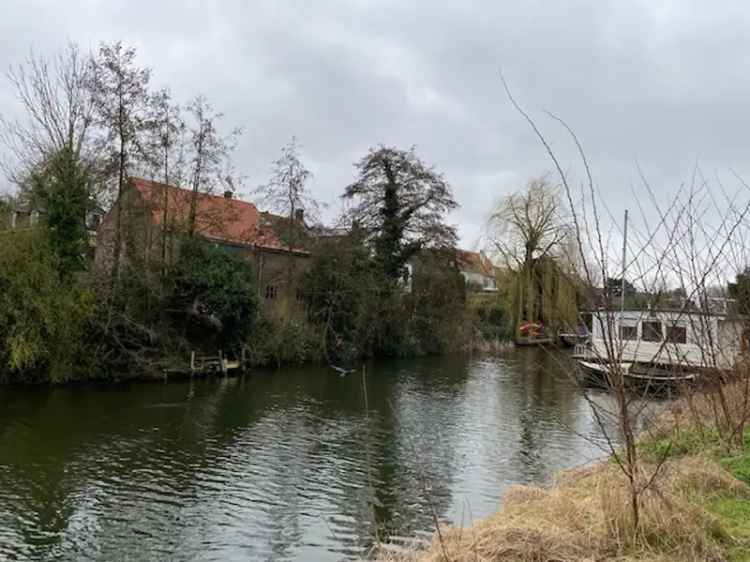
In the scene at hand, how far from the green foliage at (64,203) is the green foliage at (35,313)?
0.41 meters

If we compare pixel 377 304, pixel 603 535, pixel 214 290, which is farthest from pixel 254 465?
pixel 377 304

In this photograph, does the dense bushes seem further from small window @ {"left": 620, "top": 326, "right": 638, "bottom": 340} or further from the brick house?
small window @ {"left": 620, "top": 326, "right": 638, "bottom": 340}

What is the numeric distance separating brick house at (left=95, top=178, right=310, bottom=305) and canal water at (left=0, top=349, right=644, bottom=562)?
257 inches

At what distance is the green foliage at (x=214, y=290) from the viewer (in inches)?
1075

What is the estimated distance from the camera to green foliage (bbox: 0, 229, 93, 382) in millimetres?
20641

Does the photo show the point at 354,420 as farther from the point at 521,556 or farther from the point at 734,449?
the point at 521,556

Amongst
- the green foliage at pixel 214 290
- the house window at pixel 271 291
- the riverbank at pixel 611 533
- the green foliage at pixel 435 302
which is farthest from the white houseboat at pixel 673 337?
the green foliage at pixel 435 302

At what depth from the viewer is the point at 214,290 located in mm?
27469

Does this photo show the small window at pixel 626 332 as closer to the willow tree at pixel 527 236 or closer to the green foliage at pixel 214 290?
the green foliage at pixel 214 290

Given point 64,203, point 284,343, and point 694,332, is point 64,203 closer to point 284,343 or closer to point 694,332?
point 284,343

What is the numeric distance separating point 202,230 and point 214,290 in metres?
3.92

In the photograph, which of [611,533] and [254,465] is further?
[254,465]

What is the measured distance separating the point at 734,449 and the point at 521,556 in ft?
17.6

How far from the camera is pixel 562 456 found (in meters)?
15.0
